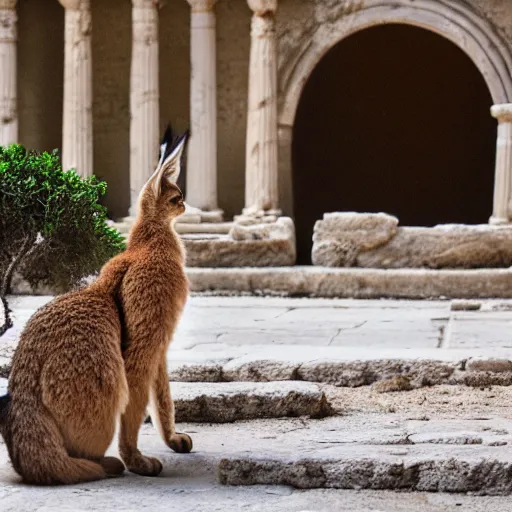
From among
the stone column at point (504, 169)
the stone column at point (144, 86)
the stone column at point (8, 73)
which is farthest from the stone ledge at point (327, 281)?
the stone column at point (8, 73)

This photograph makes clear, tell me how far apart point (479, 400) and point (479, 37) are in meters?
8.83

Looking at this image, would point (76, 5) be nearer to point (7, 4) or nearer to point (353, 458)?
point (7, 4)

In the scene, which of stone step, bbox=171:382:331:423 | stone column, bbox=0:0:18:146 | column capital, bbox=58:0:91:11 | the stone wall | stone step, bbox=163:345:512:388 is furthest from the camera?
the stone wall

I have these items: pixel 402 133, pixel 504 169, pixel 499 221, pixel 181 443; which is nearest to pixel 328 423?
pixel 181 443

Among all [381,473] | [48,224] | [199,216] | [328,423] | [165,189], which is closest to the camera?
[381,473]

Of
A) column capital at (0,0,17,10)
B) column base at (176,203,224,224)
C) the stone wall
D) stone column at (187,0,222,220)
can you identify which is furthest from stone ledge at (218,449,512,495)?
column capital at (0,0,17,10)

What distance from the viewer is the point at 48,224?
7.71m

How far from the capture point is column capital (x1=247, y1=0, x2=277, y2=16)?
14.7 m

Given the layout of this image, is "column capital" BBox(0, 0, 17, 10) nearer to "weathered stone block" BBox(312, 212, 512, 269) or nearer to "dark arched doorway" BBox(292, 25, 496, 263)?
"weathered stone block" BBox(312, 212, 512, 269)

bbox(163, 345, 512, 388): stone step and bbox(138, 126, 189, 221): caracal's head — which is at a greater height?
bbox(138, 126, 189, 221): caracal's head

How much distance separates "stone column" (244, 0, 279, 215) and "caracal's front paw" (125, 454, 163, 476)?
973 centimetres

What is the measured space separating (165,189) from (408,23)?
34.0 feet

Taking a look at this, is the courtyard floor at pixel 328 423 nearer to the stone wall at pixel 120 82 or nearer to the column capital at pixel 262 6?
the column capital at pixel 262 6

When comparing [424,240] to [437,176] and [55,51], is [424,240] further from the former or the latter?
[437,176]
